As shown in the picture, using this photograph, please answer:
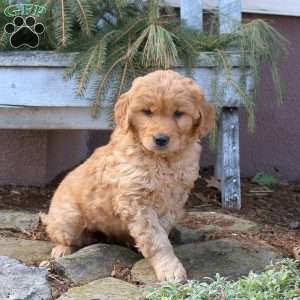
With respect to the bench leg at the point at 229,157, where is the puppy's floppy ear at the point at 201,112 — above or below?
above

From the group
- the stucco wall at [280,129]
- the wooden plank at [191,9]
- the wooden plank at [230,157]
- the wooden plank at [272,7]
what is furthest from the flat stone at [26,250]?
the wooden plank at [272,7]

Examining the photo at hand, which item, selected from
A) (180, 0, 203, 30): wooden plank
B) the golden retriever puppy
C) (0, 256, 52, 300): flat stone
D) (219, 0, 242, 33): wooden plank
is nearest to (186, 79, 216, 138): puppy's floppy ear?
the golden retriever puppy

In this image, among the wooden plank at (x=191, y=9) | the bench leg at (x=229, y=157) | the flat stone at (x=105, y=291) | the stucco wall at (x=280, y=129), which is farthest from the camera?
the stucco wall at (x=280, y=129)

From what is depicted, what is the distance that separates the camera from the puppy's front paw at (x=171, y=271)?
3.73 m

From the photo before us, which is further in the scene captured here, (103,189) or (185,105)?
(103,189)

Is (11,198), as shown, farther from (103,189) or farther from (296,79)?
(296,79)

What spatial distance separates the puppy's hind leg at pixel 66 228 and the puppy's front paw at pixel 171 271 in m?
0.66

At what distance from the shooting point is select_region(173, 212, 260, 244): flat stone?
4.65 meters

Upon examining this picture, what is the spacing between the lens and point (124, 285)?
12.3 ft

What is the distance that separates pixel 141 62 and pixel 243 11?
1.88 meters

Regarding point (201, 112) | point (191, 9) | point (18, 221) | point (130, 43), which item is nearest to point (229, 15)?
point (191, 9)

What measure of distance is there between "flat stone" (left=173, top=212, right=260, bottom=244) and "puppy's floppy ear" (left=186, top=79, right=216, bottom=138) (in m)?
0.93

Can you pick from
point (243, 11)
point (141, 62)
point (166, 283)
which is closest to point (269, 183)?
point (243, 11)

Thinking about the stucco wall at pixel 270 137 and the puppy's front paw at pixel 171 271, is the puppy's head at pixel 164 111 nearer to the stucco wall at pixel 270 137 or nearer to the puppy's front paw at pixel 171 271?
the puppy's front paw at pixel 171 271
